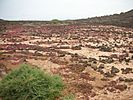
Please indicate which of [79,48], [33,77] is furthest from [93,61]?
[33,77]

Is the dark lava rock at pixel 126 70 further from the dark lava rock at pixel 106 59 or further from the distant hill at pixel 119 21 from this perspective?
the distant hill at pixel 119 21

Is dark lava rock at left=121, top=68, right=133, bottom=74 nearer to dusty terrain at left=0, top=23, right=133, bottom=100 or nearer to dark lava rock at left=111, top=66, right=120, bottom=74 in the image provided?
dusty terrain at left=0, top=23, right=133, bottom=100

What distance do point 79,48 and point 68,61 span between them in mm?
8043

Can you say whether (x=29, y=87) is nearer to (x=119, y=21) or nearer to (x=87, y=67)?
(x=87, y=67)

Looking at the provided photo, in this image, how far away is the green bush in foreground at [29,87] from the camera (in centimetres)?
1892

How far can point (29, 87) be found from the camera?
18938mm

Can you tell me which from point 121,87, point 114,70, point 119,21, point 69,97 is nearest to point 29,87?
point 69,97

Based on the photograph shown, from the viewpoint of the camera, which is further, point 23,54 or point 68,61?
point 23,54

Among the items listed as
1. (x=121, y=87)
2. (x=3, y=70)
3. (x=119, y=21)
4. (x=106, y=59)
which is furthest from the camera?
(x=119, y=21)

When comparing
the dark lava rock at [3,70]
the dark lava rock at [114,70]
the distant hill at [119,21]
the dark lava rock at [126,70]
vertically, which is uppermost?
the dark lava rock at [3,70]

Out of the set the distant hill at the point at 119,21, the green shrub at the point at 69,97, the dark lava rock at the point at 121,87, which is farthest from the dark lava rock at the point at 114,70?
the distant hill at the point at 119,21

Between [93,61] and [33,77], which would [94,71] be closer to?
[93,61]

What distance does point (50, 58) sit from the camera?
28.6 m

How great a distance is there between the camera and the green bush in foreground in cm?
1892
